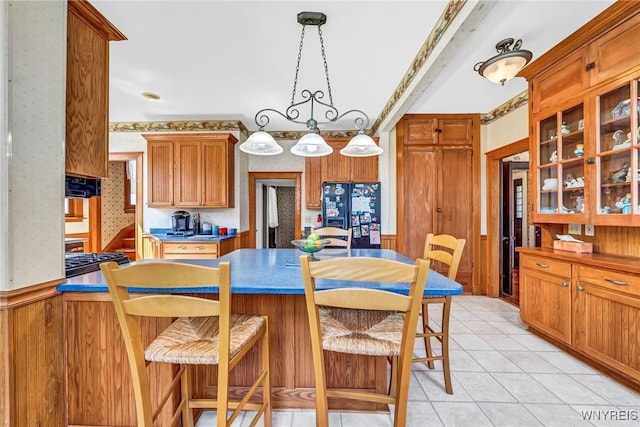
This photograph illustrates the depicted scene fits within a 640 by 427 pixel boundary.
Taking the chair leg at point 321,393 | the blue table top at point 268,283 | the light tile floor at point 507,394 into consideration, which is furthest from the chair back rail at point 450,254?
the chair leg at point 321,393

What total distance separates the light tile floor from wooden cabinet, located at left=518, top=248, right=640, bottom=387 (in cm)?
18

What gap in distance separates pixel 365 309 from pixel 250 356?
884 mm

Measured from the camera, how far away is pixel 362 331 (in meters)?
1.37

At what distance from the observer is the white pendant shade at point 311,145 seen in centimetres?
202

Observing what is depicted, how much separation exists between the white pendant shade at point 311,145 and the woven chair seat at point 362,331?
1.12m

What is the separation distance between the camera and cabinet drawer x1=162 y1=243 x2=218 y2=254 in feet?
12.2

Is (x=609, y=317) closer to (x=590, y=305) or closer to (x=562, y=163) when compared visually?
(x=590, y=305)

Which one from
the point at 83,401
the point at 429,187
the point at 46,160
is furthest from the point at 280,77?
the point at 83,401

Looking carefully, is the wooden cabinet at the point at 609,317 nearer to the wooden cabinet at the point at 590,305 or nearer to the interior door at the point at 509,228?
the wooden cabinet at the point at 590,305

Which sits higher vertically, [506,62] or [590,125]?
[506,62]

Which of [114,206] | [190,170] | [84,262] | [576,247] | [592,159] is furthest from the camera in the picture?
[114,206]

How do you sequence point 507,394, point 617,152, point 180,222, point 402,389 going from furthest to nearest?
point 180,222
point 617,152
point 507,394
point 402,389

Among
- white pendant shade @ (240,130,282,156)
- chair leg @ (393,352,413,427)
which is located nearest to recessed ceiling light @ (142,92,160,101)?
white pendant shade @ (240,130,282,156)

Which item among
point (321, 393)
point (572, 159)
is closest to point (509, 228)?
point (572, 159)
